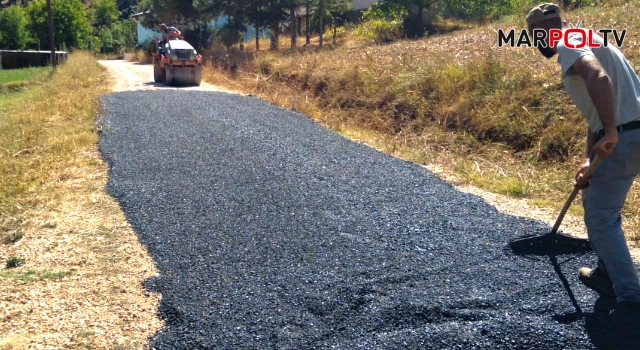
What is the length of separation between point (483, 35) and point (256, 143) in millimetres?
9878

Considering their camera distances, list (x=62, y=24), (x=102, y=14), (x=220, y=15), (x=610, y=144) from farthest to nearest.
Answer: (x=102, y=14) < (x=62, y=24) < (x=220, y=15) < (x=610, y=144)

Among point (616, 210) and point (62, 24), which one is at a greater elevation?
point (62, 24)

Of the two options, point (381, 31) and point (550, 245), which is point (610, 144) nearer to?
point (550, 245)

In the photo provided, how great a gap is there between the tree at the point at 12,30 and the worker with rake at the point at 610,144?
5365 centimetres

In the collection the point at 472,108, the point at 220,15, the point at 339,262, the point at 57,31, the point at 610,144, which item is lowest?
the point at 339,262

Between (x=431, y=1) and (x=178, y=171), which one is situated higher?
(x=431, y=1)

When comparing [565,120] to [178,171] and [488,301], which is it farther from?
[488,301]

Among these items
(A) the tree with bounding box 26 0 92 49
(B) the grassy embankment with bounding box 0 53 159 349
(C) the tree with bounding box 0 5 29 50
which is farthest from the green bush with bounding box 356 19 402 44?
(C) the tree with bounding box 0 5 29 50

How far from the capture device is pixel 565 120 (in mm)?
8156

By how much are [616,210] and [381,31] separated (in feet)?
76.7

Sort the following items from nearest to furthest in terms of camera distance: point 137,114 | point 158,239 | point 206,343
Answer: point 206,343 → point 158,239 → point 137,114

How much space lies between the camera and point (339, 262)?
13.9ft

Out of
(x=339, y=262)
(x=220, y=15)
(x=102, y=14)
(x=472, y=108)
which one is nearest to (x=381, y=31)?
(x=220, y=15)

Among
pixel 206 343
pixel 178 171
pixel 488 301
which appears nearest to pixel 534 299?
pixel 488 301
